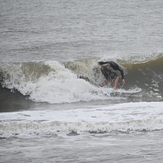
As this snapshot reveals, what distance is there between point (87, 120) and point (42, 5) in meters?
15.2

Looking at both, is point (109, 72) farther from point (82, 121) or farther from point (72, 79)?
point (82, 121)

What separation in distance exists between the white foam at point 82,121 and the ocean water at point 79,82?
2 centimetres

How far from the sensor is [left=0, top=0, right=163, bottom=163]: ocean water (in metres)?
6.23

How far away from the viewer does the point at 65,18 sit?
1878cm

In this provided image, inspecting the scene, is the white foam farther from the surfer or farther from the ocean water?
the surfer

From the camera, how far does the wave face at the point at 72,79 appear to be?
10688 mm

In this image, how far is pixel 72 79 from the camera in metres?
11.4

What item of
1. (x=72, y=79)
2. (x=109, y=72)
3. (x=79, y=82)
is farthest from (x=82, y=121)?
(x=109, y=72)

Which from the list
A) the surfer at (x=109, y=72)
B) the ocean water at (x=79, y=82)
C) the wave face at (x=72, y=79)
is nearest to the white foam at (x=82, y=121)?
the ocean water at (x=79, y=82)

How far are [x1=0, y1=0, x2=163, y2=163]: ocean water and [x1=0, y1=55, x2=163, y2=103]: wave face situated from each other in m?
0.04

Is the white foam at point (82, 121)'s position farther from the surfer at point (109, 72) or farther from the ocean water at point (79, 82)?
the surfer at point (109, 72)

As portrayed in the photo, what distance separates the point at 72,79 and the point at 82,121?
4.12m

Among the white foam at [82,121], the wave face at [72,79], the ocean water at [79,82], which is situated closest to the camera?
the ocean water at [79,82]

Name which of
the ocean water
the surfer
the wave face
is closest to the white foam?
the ocean water
